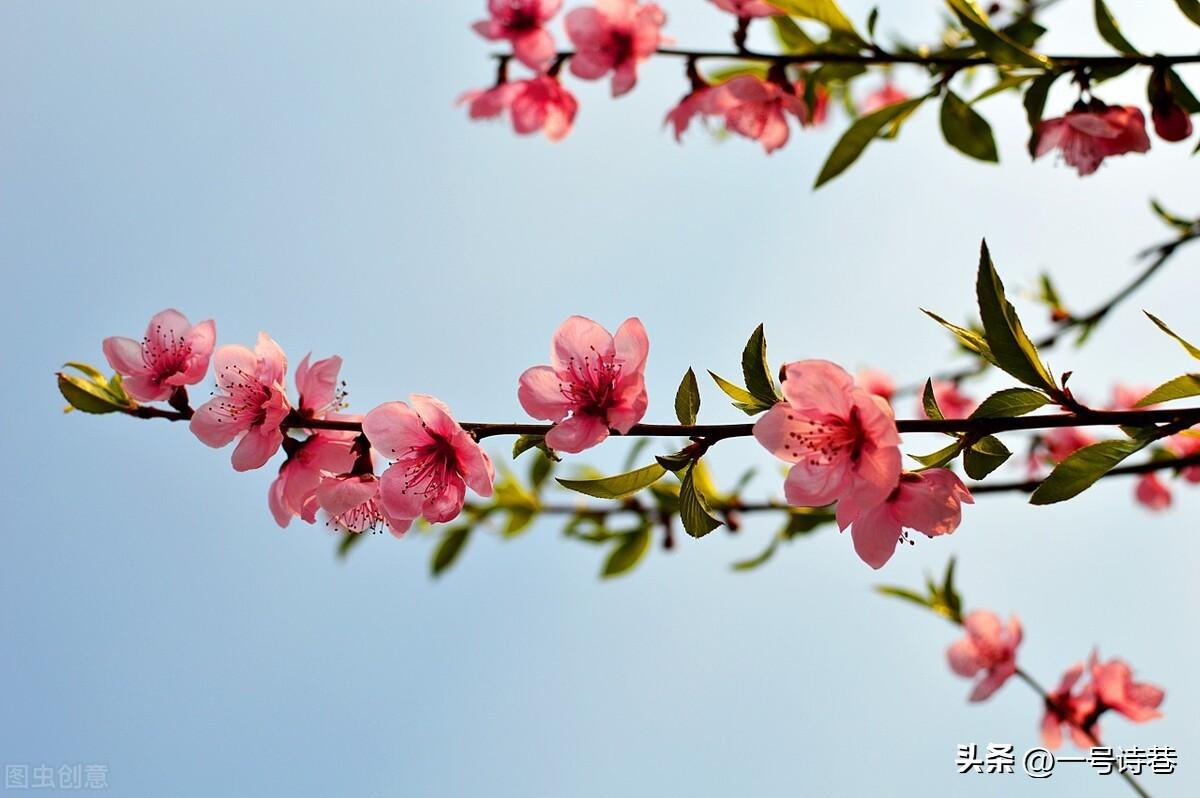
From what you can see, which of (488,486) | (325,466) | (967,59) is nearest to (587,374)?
(488,486)

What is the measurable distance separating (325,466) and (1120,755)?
1.87 m

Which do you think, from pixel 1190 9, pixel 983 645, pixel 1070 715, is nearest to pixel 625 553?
pixel 983 645

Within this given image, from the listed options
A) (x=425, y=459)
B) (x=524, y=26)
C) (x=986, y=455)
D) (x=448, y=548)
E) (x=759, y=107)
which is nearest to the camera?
(x=986, y=455)

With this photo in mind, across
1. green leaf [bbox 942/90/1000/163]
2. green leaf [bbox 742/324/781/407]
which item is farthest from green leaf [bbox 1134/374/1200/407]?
green leaf [bbox 942/90/1000/163]

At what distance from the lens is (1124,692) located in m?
2.48

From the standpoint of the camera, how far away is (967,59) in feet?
6.19

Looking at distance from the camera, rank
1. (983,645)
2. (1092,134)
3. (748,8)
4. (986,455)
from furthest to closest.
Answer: (983,645) < (748,8) < (1092,134) < (986,455)

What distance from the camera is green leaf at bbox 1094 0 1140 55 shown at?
1712 millimetres

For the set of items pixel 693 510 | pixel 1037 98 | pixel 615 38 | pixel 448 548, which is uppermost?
pixel 615 38

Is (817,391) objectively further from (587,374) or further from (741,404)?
(587,374)

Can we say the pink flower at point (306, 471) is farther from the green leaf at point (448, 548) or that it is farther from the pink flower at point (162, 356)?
the green leaf at point (448, 548)

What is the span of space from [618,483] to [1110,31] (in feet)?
4.33

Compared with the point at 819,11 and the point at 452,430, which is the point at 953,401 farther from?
the point at 452,430

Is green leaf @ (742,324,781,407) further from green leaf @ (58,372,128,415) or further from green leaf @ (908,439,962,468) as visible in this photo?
green leaf @ (58,372,128,415)
